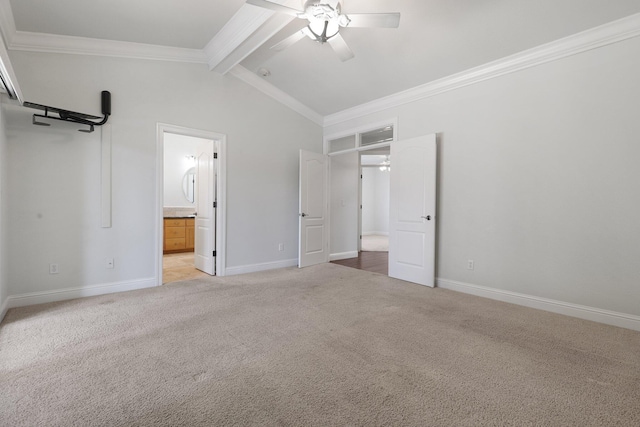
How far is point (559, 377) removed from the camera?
1881 mm

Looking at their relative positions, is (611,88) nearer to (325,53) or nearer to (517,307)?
(517,307)

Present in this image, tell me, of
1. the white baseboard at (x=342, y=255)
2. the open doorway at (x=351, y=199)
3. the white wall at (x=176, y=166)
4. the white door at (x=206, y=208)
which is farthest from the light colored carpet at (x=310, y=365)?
the white wall at (x=176, y=166)

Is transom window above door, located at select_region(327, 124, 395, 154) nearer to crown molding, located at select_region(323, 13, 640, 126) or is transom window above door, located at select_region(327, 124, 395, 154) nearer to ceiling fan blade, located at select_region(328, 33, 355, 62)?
crown molding, located at select_region(323, 13, 640, 126)

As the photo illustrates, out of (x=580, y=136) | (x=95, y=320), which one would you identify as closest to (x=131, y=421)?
(x=95, y=320)

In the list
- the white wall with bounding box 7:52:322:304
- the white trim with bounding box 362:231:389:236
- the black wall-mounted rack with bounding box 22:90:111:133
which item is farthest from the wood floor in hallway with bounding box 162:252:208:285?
the white trim with bounding box 362:231:389:236

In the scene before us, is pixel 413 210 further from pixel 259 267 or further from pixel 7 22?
pixel 7 22

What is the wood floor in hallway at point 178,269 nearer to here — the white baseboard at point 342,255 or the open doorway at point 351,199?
the white baseboard at point 342,255

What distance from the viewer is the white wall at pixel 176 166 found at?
7.14 m

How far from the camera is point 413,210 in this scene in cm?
422

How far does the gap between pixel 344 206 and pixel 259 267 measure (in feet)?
7.45

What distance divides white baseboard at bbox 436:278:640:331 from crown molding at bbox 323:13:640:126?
257 centimetres

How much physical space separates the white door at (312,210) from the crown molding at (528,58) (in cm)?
145

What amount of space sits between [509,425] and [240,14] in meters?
4.04

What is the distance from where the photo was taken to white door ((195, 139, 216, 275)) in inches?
179
